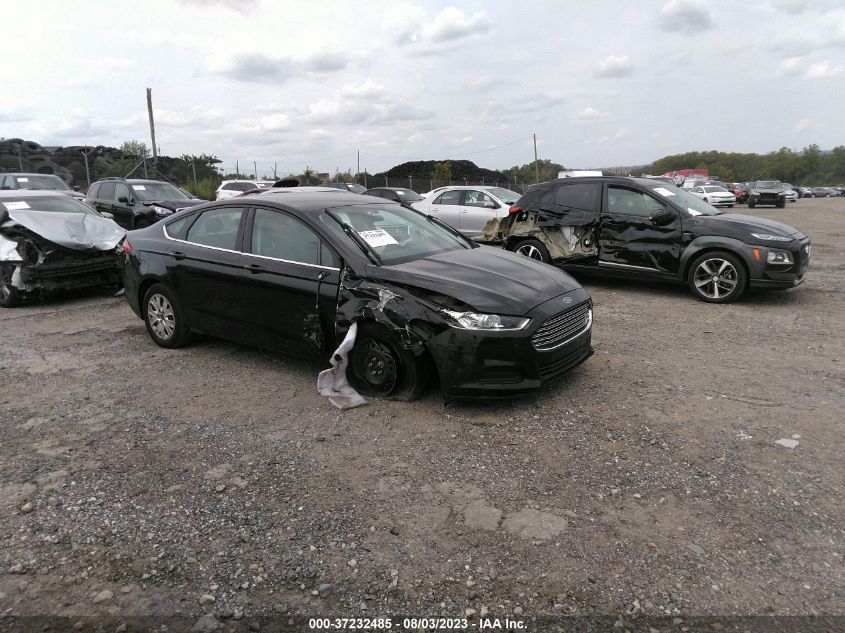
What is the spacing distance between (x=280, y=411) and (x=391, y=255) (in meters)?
1.50

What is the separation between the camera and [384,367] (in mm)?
4535

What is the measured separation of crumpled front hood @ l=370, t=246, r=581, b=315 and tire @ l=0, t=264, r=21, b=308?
6.30 metres

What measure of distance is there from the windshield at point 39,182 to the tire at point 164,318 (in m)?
12.5

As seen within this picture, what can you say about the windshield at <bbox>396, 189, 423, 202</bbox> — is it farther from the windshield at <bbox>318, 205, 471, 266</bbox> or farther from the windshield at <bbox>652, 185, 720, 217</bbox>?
the windshield at <bbox>318, 205, 471, 266</bbox>

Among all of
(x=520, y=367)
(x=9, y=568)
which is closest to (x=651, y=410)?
(x=520, y=367)

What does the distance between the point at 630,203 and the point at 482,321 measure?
17.1 feet

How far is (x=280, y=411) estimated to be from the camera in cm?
453

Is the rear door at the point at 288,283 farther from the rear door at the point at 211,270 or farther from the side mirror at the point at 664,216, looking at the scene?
the side mirror at the point at 664,216

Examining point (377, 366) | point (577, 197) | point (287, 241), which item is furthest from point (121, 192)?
point (377, 366)

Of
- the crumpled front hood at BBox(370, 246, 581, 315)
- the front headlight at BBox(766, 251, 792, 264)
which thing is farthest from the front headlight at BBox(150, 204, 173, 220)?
the front headlight at BBox(766, 251, 792, 264)

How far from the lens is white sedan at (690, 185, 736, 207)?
30.8 m

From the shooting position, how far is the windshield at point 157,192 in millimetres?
15399

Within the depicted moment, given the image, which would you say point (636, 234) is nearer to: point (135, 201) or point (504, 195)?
point (504, 195)

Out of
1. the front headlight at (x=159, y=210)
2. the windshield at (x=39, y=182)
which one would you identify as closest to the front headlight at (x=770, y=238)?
the front headlight at (x=159, y=210)
